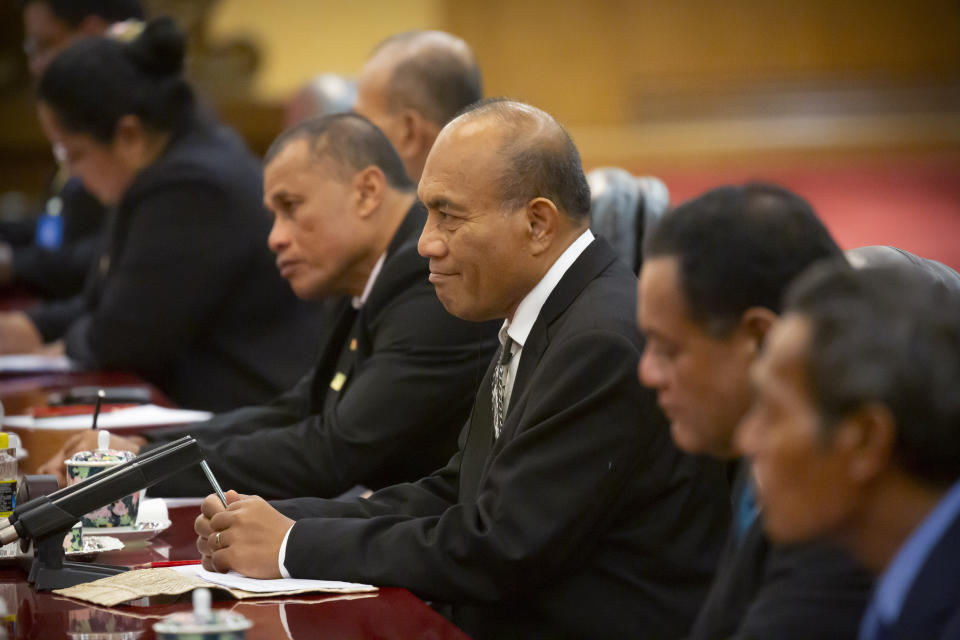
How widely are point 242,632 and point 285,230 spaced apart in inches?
60.8

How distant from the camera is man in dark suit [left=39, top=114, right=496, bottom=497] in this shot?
98.8 inches

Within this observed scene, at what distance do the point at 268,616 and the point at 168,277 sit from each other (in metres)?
2.34

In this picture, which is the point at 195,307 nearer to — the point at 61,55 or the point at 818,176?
the point at 61,55

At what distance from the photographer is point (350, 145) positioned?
110 inches

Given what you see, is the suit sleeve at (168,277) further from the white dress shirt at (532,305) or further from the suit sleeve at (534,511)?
the suit sleeve at (534,511)

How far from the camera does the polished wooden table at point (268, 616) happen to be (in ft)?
5.03

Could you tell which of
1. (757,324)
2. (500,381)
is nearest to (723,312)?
(757,324)

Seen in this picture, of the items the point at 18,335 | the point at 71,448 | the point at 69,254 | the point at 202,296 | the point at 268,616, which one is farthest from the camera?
the point at 69,254

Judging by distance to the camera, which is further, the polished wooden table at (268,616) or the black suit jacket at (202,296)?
the black suit jacket at (202,296)

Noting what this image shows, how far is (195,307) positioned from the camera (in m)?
3.78

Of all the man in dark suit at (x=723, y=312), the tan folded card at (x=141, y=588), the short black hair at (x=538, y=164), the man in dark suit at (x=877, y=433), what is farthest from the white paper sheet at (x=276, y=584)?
the man in dark suit at (x=877, y=433)

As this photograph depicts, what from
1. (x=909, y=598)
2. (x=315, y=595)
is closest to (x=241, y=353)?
(x=315, y=595)

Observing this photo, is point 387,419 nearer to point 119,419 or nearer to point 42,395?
point 119,419

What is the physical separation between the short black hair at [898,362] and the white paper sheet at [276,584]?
838 millimetres
